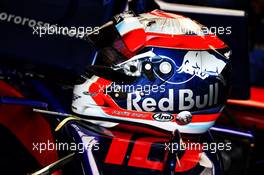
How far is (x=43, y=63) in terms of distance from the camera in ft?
5.25

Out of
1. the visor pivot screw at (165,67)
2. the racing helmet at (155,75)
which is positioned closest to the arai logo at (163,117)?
the racing helmet at (155,75)

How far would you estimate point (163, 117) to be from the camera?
1.40m

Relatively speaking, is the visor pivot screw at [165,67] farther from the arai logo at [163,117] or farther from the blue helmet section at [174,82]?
the arai logo at [163,117]

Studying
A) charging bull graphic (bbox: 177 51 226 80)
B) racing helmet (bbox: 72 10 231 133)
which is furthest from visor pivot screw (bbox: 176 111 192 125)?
charging bull graphic (bbox: 177 51 226 80)

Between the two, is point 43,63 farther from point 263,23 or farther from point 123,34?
point 263,23

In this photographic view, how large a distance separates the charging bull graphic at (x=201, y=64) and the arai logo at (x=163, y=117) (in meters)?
0.12

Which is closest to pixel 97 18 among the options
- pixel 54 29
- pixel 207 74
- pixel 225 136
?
pixel 54 29

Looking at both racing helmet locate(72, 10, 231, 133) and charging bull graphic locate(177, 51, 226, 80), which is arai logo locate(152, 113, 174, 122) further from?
charging bull graphic locate(177, 51, 226, 80)

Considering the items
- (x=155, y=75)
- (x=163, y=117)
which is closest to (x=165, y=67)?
(x=155, y=75)

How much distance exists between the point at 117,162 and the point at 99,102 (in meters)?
0.16

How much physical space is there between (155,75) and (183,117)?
5.5 inches

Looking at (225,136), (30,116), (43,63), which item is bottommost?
(225,136)

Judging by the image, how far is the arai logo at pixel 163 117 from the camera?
4.60ft

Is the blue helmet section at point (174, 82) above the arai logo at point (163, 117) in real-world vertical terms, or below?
above
